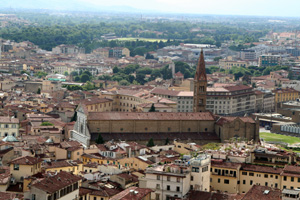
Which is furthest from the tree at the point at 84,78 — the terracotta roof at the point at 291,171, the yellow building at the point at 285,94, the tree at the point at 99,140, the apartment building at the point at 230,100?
Answer: the terracotta roof at the point at 291,171

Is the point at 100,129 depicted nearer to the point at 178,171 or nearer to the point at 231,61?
the point at 178,171

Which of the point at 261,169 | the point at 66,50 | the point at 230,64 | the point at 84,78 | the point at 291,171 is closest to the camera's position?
the point at 291,171

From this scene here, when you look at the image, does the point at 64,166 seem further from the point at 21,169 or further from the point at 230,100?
the point at 230,100

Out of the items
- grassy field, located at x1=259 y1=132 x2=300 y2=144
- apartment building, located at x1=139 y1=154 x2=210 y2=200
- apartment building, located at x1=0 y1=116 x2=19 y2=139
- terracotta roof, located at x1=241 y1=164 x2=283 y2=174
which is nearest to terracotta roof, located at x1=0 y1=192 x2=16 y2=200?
apartment building, located at x1=139 y1=154 x2=210 y2=200

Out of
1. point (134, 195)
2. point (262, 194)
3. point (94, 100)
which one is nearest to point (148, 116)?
point (94, 100)

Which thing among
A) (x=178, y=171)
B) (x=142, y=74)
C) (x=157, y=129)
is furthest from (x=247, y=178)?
(x=142, y=74)

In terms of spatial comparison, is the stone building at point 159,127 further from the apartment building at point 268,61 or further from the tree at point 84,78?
the apartment building at point 268,61
